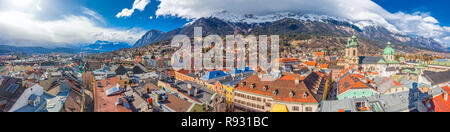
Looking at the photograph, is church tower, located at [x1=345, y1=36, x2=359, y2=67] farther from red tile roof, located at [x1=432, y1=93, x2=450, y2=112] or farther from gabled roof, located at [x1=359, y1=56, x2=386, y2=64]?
red tile roof, located at [x1=432, y1=93, x2=450, y2=112]

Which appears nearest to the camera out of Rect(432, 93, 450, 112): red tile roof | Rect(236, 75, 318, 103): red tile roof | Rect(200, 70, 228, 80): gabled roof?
Rect(432, 93, 450, 112): red tile roof

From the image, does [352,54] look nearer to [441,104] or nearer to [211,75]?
[441,104]

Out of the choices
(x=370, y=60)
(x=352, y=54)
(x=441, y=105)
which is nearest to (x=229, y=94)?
(x=441, y=105)

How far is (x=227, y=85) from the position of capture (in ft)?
99.8

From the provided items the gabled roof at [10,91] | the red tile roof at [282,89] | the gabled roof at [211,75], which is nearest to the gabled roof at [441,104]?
the red tile roof at [282,89]

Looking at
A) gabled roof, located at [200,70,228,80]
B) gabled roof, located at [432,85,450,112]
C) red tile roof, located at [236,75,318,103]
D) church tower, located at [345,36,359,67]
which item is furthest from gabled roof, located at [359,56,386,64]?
red tile roof, located at [236,75,318,103]

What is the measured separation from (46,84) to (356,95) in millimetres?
43239

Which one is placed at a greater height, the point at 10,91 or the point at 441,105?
the point at 10,91

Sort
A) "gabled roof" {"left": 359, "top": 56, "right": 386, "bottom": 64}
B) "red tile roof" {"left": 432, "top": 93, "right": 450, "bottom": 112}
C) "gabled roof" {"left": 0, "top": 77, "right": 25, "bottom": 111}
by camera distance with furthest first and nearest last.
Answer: "gabled roof" {"left": 359, "top": 56, "right": 386, "bottom": 64} < "red tile roof" {"left": 432, "top": 93, "right": 450, "bottom": 112} < "gabled roof" {"left": 0, "top": 77, "right": 25, "bottom": 111}

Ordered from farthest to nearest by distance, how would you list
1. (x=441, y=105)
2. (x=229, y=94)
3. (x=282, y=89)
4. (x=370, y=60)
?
(x=370, y=60) < (x=229, y=94) < (x=282, y=89) < (x=441, y=105)
